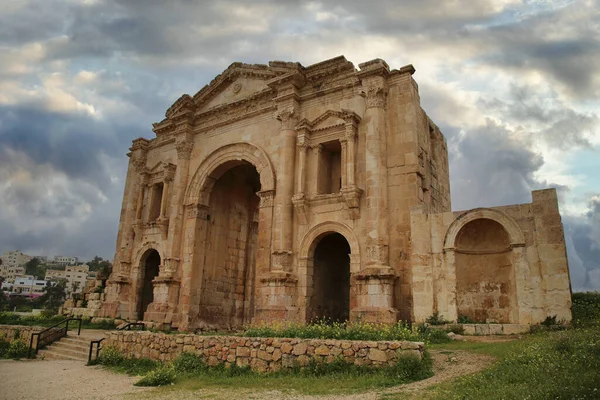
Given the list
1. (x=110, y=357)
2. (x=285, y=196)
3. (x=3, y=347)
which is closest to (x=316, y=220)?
(x=285, y=196)

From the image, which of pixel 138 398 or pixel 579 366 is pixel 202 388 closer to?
pixel 138 398

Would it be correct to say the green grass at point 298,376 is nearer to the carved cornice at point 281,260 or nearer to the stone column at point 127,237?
the carved cornice at point 281,260

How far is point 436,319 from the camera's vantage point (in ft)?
41.8

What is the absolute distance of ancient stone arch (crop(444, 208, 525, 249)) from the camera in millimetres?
12305

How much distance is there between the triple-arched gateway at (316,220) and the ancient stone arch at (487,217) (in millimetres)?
33

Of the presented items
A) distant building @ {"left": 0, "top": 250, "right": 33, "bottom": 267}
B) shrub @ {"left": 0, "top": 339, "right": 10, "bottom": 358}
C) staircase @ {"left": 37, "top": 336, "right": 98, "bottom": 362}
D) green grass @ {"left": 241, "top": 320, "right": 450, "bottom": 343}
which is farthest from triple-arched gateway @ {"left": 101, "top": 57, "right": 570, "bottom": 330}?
distant building @ {"left": 0, "top": 250, "right": 33, "bottom": 267}

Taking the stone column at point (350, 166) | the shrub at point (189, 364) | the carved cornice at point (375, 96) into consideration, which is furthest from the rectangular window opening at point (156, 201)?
the shrub at point (189, 364)

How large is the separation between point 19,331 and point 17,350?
149 cm

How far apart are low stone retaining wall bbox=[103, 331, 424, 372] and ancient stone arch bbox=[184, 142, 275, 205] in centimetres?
915

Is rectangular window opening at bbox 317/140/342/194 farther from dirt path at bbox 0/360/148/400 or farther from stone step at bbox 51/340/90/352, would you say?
stone step at bbox 51/340/90/352

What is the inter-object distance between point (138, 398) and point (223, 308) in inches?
525

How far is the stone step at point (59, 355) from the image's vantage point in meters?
14.2

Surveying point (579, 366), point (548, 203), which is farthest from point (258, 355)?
point (548, 203)

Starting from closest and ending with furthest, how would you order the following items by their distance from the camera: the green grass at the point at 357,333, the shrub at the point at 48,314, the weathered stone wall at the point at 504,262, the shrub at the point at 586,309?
the green grass at the point at 357,333 < the shrub at the point at 586,309 < the weathered stone wall at the point at 504,262 < the shrub at the point at 48,314
